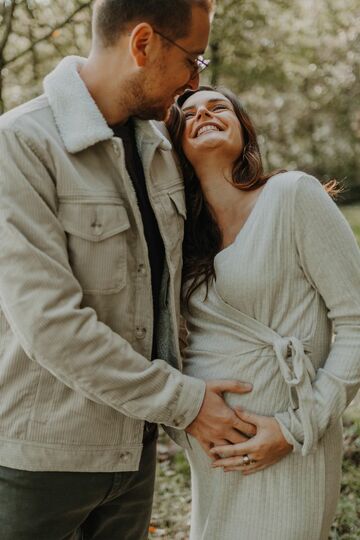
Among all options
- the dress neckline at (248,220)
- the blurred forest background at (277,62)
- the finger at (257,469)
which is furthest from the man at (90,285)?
the blurred forest background at (277,62)

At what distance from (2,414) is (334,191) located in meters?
1.58

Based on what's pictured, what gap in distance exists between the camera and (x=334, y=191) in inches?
106

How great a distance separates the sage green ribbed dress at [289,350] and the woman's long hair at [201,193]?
0.13m

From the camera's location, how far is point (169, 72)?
2234mm

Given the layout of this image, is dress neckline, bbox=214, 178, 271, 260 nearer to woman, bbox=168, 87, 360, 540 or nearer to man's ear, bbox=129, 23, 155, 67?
woman, bbox=168, 87, 360, 540

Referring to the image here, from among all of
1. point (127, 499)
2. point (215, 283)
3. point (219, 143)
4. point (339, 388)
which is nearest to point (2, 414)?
point (127, 499)

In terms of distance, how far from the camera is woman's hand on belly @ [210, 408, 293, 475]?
7.27 feet

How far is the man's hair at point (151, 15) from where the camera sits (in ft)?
7.16

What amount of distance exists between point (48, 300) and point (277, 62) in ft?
35.5

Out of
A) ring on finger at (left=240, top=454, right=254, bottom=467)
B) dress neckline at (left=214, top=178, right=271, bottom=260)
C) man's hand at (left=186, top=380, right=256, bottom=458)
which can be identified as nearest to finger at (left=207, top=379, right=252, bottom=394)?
man's hand at (left=186, top=380, right=256, bottom=458)

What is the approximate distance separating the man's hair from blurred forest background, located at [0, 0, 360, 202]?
2.32m

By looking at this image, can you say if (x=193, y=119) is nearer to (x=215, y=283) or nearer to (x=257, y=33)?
(x=215, y=283)

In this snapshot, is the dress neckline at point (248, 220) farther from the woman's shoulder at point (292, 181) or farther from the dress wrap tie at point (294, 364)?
the dress wrap tie at point (294, 364)

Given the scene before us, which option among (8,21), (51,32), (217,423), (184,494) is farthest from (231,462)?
(51,32)
